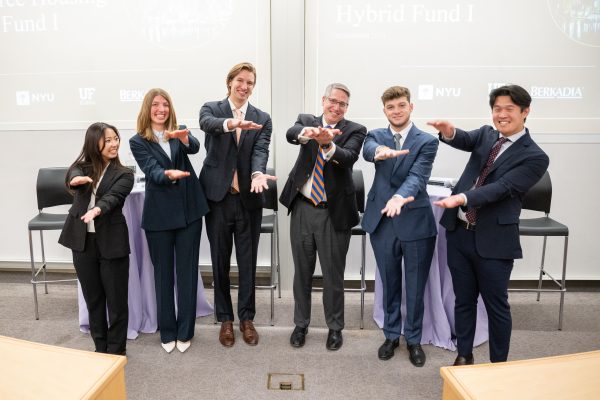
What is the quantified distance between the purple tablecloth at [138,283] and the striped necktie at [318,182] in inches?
45.4

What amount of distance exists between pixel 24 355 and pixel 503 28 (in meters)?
3.72

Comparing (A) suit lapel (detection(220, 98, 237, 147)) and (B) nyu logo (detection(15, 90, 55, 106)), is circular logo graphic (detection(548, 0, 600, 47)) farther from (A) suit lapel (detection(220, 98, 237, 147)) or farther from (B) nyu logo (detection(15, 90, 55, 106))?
(B) nyu logo (detection(15, 90, 55, 106))

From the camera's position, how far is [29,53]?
12.7 feet

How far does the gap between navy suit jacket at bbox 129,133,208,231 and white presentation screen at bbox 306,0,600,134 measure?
143cm

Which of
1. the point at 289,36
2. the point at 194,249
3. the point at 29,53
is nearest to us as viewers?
the point at 194,249

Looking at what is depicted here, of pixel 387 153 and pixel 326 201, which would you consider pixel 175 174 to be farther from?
pixel 387 153

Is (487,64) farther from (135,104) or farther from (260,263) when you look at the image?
(135,104)

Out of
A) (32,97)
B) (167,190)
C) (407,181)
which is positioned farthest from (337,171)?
(32,97)

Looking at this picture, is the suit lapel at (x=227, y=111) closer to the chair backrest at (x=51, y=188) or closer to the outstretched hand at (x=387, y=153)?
the outstretched hand at (x=387, y=153)

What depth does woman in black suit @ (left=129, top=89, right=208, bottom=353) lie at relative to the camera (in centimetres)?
257

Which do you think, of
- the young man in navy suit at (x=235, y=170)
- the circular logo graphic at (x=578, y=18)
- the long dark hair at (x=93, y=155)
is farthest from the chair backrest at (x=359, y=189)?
the circular logo graphic at (x=578, y=18)

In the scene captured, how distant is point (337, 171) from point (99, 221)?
1318mm

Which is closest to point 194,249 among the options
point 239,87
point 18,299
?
point 239,87

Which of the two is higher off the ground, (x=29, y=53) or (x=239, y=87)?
(x=29, y=53)
